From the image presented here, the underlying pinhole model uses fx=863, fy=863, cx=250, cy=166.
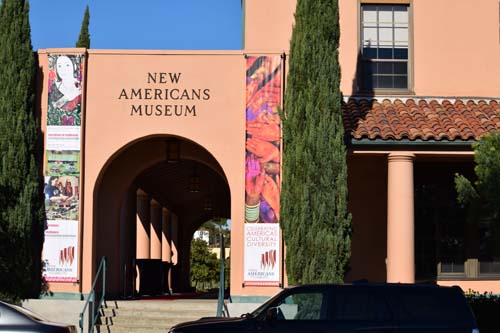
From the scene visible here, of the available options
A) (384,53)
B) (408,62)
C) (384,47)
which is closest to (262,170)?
(384,53)

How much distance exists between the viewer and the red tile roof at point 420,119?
56.0 feet

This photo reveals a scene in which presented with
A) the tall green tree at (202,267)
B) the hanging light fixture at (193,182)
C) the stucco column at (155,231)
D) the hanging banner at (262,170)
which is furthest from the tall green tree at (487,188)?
the tall green tree at (202,267)

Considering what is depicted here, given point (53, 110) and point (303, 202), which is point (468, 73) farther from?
point (53, 110)

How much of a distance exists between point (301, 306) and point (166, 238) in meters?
18.2

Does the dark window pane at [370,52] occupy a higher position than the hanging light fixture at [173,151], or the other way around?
the dark window pane at [370,52]

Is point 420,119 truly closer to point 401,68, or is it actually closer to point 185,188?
point 401,68

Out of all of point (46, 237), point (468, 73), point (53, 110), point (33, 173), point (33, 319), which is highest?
point (468, 73)

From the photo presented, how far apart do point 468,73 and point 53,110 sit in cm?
953

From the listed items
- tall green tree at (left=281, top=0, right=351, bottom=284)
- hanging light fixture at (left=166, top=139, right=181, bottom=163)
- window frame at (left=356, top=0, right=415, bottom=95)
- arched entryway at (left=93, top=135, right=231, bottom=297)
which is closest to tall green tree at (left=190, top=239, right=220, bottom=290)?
arched entryway at (left=93, top=135, right=231, bottom=297)

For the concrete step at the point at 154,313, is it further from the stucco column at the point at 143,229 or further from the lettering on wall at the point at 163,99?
the stucco column at the point at 143,229

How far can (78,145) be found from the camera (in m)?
17.1

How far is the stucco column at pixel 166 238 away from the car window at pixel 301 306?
17.4 metres

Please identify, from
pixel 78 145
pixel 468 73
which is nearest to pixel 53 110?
pixel 78 145

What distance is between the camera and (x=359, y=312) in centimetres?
1132
